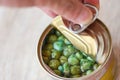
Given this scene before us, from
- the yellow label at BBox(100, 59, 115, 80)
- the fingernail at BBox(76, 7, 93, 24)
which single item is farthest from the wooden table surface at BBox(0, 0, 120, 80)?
the fingernail at BBox(76, 7, 93, 24)

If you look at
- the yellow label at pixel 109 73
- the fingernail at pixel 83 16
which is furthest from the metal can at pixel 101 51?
the fingernail at pixel 83 16

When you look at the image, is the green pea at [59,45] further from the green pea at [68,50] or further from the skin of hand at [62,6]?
the skin of hand at [62,6]

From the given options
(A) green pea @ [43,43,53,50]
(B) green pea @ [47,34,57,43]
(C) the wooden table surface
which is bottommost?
(A) green pea @ [43,43,53,50]

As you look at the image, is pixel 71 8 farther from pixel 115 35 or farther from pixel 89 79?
pixel 115 35

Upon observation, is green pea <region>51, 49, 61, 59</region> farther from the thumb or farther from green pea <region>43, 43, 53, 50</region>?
the thumb

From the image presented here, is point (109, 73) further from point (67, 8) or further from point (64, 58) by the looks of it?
point (67, 8)

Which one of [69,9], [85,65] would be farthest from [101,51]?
[69,9]

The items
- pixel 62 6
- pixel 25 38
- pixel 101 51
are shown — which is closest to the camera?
pixel 62 6

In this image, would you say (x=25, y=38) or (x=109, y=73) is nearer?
(x=109, y=73)
